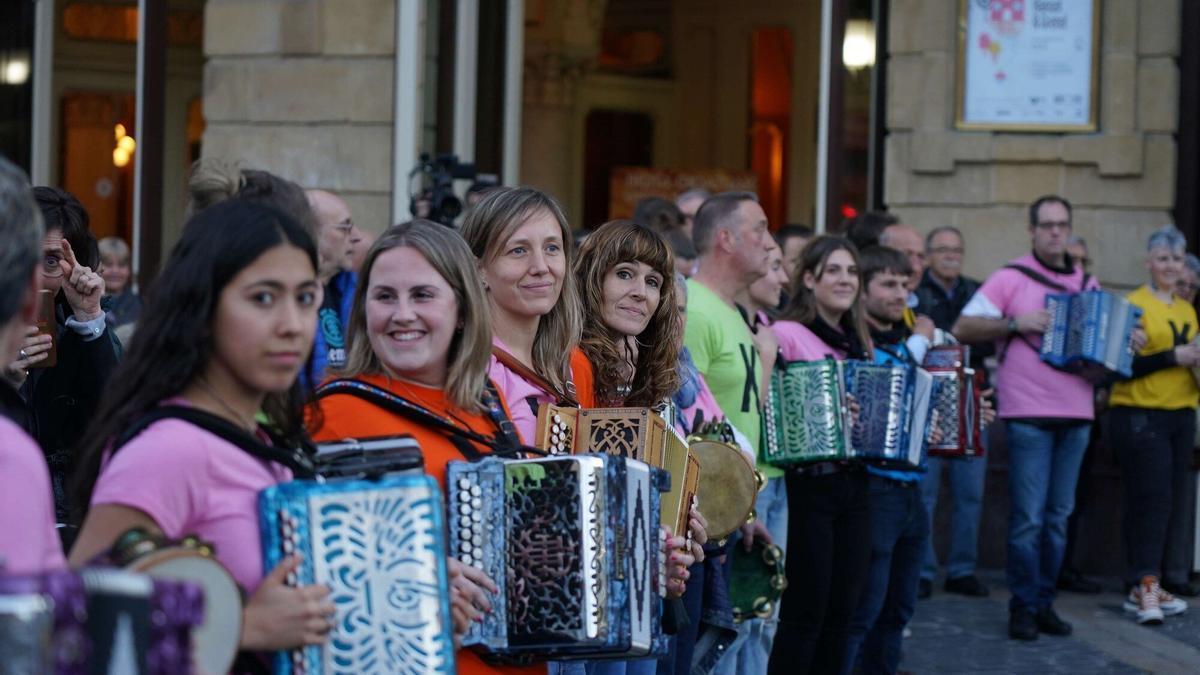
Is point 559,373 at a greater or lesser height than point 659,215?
lesser

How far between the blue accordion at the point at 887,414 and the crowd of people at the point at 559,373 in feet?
0.28

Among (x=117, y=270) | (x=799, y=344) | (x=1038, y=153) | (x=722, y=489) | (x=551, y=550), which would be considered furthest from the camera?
(x=1038, y=153)

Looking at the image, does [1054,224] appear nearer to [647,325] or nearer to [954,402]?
[954,402]

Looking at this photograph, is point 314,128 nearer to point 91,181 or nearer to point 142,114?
point 142,114

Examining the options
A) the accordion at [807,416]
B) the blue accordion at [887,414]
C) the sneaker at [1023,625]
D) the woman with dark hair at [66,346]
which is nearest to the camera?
the woman with dark hair at [66,346]

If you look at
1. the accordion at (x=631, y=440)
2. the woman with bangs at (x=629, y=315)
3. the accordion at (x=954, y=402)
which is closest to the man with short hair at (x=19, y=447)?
the accordion at (x=631, y=440)

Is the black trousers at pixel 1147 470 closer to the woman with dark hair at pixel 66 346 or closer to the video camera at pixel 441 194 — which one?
the video camera at pixel 441 194

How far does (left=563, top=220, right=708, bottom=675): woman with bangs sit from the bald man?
3.32 ft

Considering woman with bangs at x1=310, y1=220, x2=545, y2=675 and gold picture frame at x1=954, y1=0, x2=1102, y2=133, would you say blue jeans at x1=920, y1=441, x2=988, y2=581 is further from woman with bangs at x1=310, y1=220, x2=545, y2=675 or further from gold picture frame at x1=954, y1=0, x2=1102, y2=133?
woman with bangs at x1=310, y1=220, x2=545, y2=675

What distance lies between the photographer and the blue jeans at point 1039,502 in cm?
834

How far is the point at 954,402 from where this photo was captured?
7738mm

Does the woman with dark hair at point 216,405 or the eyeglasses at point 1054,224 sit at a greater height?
the eyeglasses at point 1054,224

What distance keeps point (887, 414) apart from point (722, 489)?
Result: 1.55 meters

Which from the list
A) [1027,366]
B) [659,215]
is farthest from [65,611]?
[1027,366]
